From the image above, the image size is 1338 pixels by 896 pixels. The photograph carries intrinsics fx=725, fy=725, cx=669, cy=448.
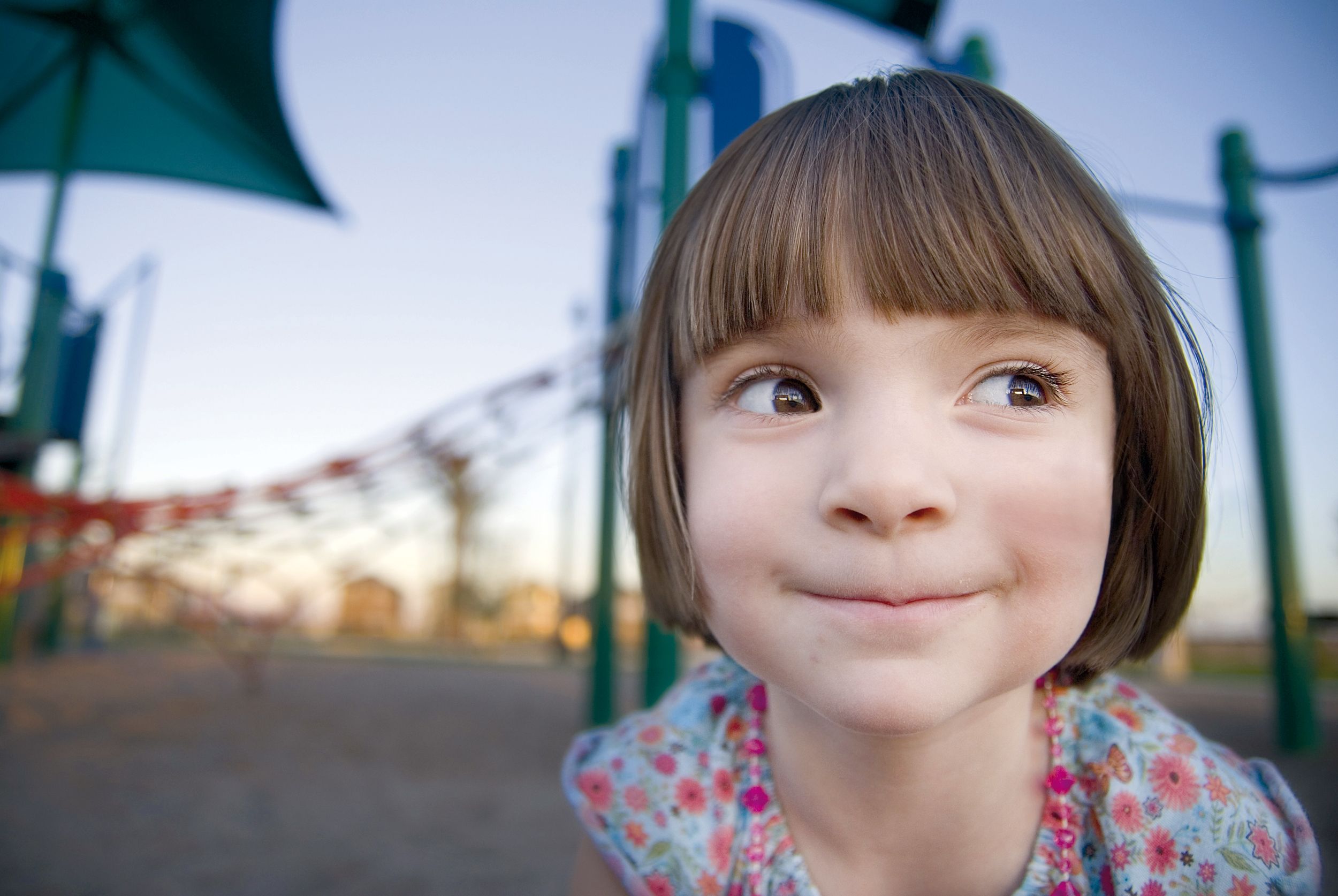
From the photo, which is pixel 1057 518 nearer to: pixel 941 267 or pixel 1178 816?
pixel 941 267

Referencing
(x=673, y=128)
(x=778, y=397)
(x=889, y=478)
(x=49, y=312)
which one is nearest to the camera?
(x=889, y=478)

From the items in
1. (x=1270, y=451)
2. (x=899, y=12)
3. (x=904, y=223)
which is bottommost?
(x=904, y=223)

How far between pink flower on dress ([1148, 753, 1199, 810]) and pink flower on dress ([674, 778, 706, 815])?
14.3 inches

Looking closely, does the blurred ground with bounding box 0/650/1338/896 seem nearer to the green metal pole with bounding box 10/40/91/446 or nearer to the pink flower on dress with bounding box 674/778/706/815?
the pink flower on dress with bounding box 674/778/706/815

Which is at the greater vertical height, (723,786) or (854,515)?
(854,515)

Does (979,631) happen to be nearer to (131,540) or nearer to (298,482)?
(298,482)

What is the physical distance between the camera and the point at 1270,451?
2.41 meters

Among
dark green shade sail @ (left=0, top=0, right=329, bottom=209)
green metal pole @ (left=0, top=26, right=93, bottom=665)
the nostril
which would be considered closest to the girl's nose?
the nostril

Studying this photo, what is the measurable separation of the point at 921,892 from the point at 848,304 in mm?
439

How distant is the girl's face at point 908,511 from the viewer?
412mm

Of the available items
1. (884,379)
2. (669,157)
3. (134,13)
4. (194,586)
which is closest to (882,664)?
(884,379)

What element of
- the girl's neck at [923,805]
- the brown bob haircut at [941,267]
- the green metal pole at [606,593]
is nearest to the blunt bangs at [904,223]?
the brown bob haircut at [941,267]

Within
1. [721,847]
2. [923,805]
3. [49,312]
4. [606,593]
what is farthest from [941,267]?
[49,312]

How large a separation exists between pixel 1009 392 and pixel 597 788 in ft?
1.59
